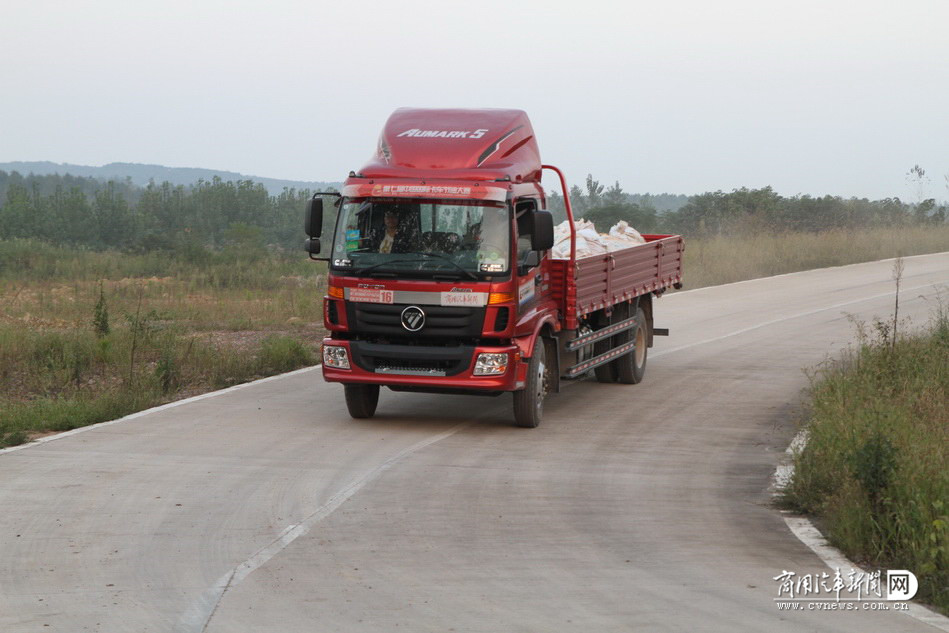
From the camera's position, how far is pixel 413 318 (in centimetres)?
1222

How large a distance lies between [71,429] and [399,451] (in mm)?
3652

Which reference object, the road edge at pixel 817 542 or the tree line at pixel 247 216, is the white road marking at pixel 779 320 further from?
the tree line at pixel 247 216

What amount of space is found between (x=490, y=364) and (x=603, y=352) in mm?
3434

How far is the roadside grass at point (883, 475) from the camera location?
771 cm

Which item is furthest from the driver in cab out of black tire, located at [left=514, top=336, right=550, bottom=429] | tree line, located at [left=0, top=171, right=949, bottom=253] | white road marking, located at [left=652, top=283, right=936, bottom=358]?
tree line, located at [left=0, top=171, right=949, bottom=253]

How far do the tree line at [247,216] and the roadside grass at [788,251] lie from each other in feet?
12.7

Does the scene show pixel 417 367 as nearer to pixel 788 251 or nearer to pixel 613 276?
pixel 613 276

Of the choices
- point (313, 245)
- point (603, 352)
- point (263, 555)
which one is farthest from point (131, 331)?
point (263, 555)

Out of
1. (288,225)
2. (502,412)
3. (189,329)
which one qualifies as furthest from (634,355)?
(288,225)

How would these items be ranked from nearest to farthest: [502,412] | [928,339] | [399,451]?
[399,451] → [502,412] → [928,339]

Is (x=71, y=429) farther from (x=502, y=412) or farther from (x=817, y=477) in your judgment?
(x=817, y=477)

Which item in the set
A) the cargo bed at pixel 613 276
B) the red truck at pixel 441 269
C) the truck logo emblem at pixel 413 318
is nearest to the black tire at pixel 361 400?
the red truck at pixel 441 269

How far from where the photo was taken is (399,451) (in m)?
11.6

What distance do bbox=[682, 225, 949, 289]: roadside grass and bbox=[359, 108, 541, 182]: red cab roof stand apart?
19.2 meters
